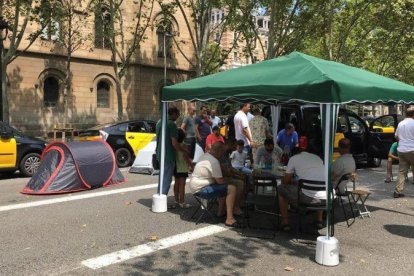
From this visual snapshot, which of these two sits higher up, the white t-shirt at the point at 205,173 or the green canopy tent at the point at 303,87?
the green canopy tent at the point at 303,87

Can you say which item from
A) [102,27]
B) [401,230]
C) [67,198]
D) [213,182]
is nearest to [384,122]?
[401,230]

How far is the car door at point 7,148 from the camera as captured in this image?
11.1 m

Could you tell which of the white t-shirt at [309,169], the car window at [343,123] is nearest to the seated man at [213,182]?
the white t-shirt at [309,169]

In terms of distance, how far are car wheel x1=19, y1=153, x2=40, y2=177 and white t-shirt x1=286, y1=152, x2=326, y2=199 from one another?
811 centimetres

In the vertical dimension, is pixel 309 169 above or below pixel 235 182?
above

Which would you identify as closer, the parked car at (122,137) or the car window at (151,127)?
the parked car at (122,137)

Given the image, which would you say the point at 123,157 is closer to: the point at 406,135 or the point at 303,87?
the point at 406,135

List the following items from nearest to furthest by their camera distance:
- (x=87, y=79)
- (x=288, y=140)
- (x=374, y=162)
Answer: (x=288, y=140)
(x=374, y=162)
(x=87, y=79)

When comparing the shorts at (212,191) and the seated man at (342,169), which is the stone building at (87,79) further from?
the seated man at (342,169)

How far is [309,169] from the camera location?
19.5 ft

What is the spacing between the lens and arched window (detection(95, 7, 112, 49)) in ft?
73.4

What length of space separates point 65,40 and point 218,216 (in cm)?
1785

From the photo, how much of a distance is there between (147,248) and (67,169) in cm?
436

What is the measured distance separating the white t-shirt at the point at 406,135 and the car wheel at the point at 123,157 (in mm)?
8085
